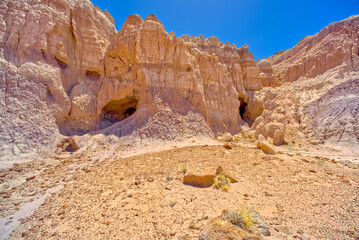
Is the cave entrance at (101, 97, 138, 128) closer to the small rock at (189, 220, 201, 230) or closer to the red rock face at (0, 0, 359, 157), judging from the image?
the red rock face at (0, 0, 359, 157)

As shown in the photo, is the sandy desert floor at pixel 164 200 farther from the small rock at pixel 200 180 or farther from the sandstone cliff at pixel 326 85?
the sandstone cliff at pixel 326 85

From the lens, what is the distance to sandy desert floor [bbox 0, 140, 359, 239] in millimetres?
3146

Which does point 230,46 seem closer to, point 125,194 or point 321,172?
point 321,172

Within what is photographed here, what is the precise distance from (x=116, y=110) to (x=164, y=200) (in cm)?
1195

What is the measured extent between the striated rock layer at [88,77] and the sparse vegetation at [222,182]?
20.9ft

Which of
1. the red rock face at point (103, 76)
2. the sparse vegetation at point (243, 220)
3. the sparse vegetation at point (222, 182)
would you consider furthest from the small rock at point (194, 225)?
the red rock face at point (103, 76)

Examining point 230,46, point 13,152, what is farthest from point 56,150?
point 230,46

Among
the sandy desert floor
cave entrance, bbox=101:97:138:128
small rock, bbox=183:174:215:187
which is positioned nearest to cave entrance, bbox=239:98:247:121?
cave entrance, bbox=101:97:138:128

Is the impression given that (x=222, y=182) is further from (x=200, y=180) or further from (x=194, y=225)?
(x=194, y=225)

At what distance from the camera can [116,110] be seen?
14.5 metres

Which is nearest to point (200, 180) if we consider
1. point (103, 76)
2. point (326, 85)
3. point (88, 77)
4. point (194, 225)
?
point (194, 225)

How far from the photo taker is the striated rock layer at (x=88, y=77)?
A: 376 inches

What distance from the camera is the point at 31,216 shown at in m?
3.99

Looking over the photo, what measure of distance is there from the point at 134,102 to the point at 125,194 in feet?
35.5
